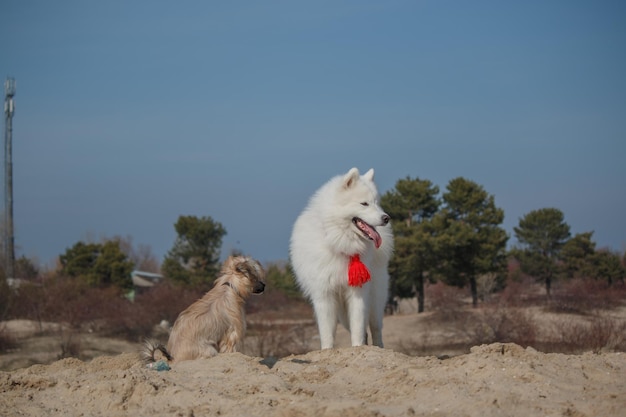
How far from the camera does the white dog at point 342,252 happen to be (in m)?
12.0

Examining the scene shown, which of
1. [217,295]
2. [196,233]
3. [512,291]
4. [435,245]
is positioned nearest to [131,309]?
[196,233]

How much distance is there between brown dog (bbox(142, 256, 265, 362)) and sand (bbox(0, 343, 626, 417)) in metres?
0.82

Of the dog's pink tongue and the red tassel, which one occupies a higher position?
the dog's pink tongue

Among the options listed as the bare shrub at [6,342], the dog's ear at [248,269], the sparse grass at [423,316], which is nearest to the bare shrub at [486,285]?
the sparse grass at [423,316]

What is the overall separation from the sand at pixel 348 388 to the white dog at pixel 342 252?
258 cm

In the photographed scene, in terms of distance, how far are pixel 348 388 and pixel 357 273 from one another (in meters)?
3.91

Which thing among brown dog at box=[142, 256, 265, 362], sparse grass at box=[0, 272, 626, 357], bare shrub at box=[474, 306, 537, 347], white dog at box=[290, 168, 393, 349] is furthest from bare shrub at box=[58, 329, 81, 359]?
brown dog at box=[142, 256, 265, 362]

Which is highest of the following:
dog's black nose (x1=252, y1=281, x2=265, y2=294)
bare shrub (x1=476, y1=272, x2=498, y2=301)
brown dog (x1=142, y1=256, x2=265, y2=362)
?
bare shrub (x1=476, y1=272, x2=498, y2=301)

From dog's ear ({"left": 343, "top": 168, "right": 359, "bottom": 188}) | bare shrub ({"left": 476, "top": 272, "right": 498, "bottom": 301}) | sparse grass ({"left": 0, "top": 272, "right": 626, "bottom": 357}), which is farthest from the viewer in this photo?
bare shrub ({"left": 476, "top": 272, "right": 498, "bottom": 301})

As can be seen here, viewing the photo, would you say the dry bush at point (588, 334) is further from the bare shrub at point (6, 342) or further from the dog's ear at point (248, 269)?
the bare shrub at point (6, 342)

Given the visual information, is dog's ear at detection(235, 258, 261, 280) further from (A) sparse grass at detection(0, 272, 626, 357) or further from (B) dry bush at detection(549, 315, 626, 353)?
(A) sparse grass at detection(0, 272, 626, 357)

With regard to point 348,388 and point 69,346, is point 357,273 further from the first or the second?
point 69,346

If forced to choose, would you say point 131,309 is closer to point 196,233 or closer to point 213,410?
point 196,233

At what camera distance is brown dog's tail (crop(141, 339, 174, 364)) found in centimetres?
1046
